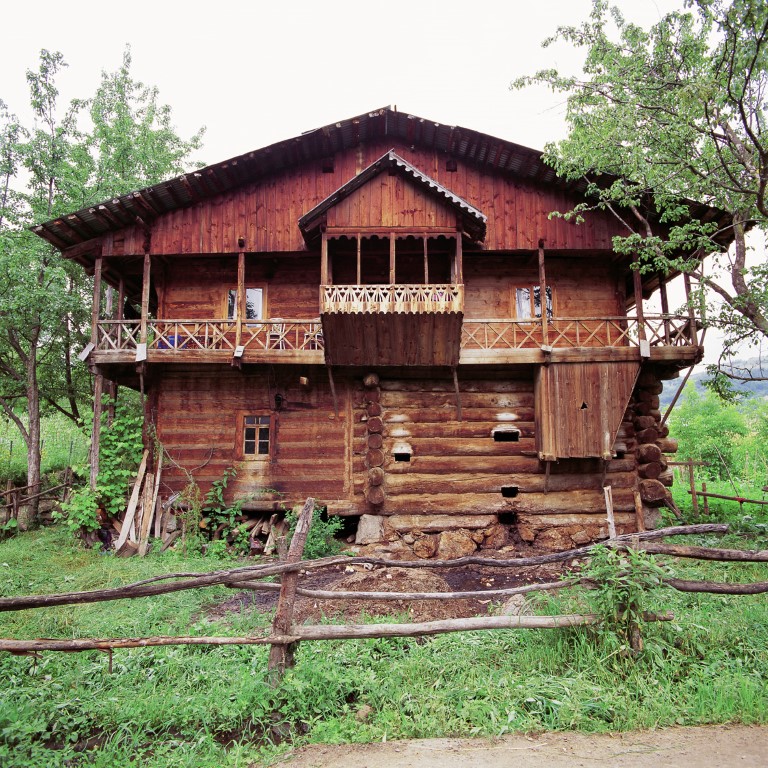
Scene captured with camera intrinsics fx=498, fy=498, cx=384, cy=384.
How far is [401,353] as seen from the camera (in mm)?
13273

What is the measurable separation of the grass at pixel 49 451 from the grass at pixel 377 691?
12.5 metres

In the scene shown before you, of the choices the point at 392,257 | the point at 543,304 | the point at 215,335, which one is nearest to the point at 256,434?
the point at 215,335

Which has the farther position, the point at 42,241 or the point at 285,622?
the point at 42,241

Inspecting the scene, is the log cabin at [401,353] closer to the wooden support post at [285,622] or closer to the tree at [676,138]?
the tree at [676,138]

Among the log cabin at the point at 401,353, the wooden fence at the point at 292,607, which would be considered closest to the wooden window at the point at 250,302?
the log cabin at the point at 401,353

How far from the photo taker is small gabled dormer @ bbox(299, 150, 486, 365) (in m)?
12.4

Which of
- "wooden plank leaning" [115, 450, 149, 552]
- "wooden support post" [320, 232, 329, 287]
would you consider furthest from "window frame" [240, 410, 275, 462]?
"wooden support post" [320, 232, 329, 287]

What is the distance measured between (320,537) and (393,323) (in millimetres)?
5861

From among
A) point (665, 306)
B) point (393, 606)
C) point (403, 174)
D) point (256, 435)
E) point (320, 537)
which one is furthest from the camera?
point (256, 435)

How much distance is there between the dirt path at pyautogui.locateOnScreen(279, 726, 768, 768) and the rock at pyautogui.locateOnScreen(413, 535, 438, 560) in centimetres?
869

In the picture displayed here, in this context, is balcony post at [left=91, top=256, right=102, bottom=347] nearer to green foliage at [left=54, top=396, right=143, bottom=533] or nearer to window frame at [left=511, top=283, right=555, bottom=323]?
green foliage at [left=54, top=396, right=143, bottom=533]

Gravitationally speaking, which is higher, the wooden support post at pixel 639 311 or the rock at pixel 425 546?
the wooden support post at pixel 639 311

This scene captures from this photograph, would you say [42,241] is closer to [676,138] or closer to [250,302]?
[250,302]

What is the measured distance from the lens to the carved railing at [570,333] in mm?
13711
